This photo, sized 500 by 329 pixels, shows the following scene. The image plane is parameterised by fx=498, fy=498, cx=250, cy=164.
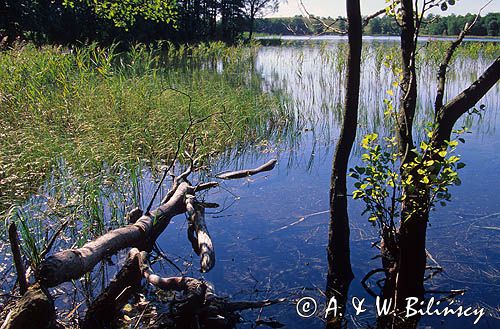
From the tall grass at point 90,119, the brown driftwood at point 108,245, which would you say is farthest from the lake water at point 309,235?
the tall grass at point 90,119

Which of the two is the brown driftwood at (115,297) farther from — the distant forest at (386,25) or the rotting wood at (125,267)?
the distant forest at (386,25)

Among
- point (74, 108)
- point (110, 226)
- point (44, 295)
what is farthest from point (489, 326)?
point (74, 108)

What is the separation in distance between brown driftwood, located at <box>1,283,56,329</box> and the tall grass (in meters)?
2.42

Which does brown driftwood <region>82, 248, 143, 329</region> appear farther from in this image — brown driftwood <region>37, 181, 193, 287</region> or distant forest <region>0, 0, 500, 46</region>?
distant forest <region>0, 0, 500, 46</region>

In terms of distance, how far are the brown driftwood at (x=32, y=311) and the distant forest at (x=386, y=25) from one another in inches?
83.6

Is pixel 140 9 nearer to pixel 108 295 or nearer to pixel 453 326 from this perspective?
pixel 108 295

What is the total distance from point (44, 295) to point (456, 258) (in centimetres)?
305

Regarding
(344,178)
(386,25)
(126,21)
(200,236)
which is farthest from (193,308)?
(126,21)

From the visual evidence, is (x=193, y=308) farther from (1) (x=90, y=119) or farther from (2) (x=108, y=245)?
(1) (x=90, y=119)

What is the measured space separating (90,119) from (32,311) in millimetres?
4454

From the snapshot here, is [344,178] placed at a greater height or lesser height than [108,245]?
greater

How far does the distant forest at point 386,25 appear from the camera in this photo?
3.40m

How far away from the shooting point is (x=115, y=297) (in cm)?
302

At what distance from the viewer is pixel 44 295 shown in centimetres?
227
